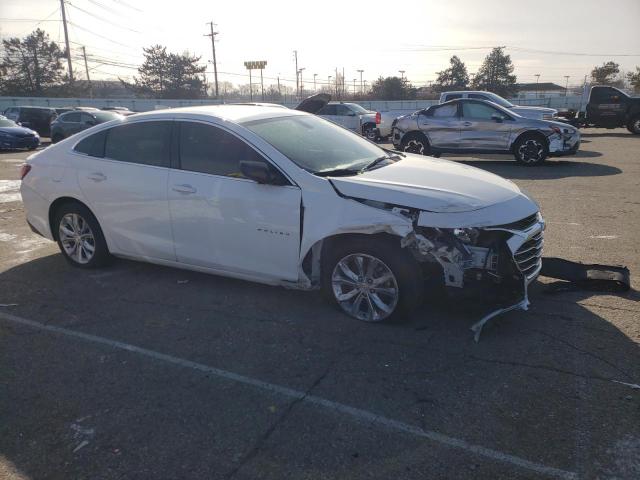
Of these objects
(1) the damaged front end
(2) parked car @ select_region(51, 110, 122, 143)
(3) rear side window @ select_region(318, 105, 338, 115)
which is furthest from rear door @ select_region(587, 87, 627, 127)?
(1) the damaged front end

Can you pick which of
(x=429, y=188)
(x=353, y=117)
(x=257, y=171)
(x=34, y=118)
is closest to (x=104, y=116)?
(x=34, y=118)

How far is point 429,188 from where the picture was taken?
4020 millimetres

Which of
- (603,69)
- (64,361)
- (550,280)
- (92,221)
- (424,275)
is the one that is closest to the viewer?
(64,361)

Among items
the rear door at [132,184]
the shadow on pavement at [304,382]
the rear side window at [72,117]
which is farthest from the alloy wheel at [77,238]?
the rear side window at [72,117]

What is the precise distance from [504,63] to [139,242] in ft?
212

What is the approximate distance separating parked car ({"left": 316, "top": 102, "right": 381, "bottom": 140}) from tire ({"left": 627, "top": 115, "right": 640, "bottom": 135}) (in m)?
10.8

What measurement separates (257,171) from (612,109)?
22807 millimetres

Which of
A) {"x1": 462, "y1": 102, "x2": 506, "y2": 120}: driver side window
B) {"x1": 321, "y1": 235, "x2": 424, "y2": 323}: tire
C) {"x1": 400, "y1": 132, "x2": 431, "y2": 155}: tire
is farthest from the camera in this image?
{"x1": 400, "y1": 132, "x2": 431, "y2": 155}: tire

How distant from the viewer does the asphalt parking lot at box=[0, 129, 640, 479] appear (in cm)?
263

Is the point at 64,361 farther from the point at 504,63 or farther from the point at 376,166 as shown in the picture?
the point at 504,63

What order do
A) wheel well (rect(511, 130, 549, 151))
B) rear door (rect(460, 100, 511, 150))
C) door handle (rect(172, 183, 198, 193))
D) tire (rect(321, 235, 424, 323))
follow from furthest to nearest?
rear door (rect(460, 100, 511, 150)) → wheel well (rect(511, 130, 549, 151)) → door handle (rect(172, 183, 198, 193)) → tire (rect(321, 235, 424, 323))

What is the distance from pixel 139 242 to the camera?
517 centimetres

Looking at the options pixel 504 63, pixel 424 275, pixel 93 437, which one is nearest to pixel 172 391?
pixel 93 437

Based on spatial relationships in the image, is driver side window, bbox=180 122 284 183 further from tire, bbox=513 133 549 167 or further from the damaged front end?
tire, bbox=513 133 549 167
